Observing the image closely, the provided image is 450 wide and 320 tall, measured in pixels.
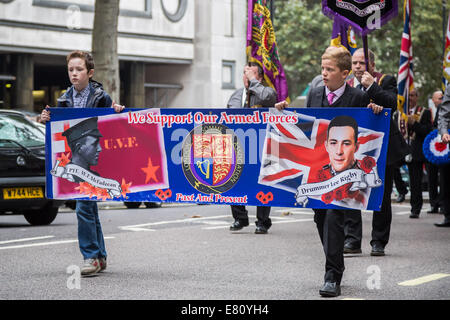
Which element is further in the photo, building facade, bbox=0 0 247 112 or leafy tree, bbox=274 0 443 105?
leafy tree, bbox=274 0 443 105

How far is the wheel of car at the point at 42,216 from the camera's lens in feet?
43.6

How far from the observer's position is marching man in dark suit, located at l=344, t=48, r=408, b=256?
8809 millimetres

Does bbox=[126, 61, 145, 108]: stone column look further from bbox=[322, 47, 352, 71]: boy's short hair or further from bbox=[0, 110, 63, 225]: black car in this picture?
bbox=[322, 47, 352, 71]: boy's short hair

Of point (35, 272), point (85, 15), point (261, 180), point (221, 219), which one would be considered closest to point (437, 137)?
point (221, 219)

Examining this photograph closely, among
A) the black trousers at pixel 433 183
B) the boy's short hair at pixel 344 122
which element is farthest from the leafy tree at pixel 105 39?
the boy's short hair at pixel 344 122

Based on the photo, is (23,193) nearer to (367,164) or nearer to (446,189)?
(446,189)

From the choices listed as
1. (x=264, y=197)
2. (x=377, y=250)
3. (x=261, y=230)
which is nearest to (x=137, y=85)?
(x=261, y=230)

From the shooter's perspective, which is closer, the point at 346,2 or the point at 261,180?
the point at 261,180

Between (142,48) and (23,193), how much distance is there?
23.1 meters

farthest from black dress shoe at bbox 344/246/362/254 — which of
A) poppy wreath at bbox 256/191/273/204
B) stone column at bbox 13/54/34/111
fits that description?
stone column at bbox 13/54/34/111

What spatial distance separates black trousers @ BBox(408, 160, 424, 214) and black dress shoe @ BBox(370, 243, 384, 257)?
539 cm

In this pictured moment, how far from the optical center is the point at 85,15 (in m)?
32.5

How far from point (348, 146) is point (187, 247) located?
3.34m

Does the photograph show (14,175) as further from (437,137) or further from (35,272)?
(437,137)
